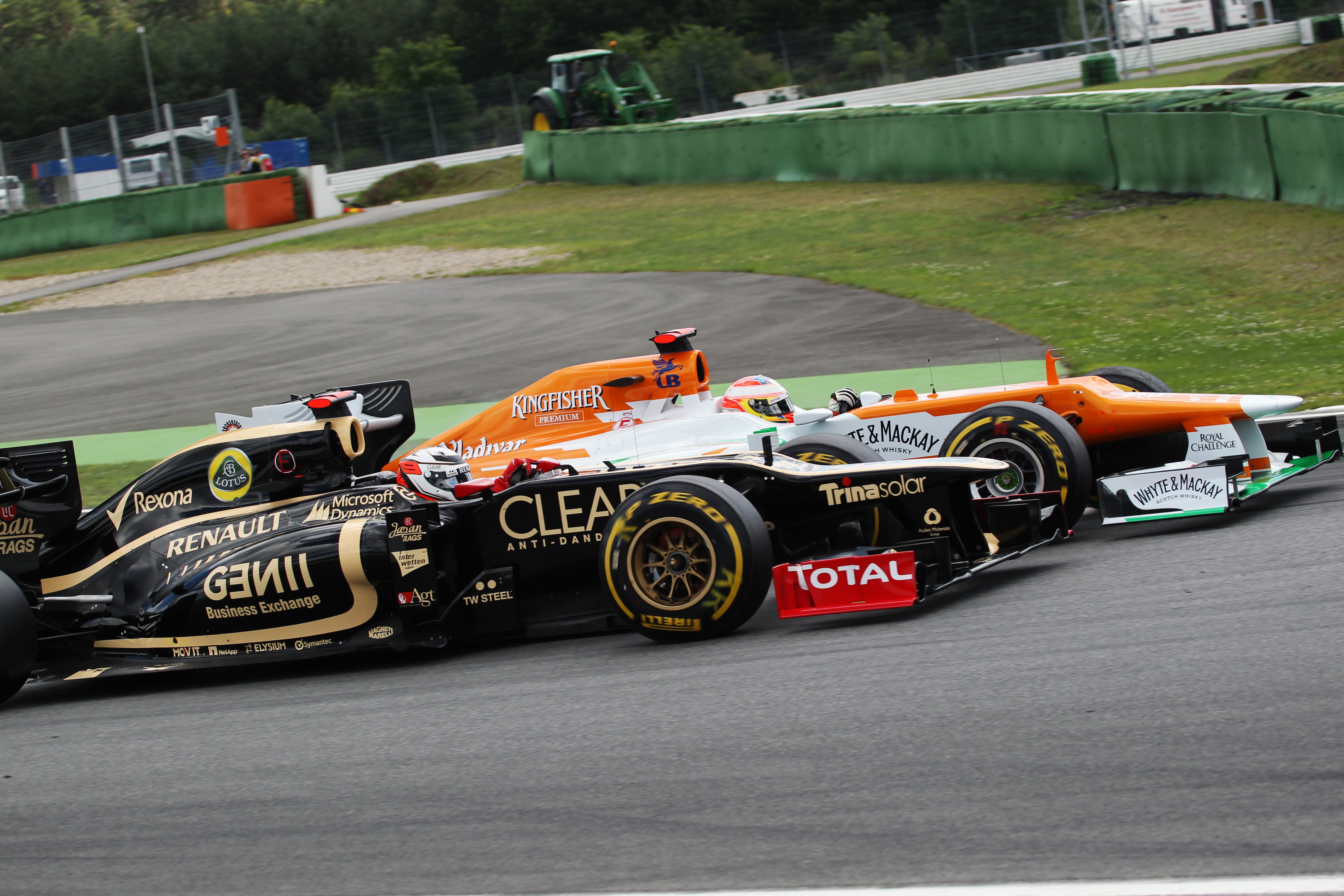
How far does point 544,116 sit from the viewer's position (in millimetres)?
40000

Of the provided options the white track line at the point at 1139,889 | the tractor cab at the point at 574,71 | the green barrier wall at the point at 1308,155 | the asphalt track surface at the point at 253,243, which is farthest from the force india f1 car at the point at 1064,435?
the tractor cab at the point at 574,71

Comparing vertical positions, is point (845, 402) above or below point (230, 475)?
below

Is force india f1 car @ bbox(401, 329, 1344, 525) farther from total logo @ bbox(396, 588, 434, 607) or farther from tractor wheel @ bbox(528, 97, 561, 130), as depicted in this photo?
tractor wheel @ bbox(528, 97, 561, 130)

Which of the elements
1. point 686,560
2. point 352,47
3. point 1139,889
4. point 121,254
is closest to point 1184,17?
point 121,254

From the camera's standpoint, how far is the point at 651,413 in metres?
9.53

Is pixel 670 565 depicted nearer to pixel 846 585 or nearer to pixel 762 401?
pixel 846 585

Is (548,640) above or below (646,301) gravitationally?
below

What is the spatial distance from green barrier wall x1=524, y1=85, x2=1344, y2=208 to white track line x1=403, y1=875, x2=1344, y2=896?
15.7m

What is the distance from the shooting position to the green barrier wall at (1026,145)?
734 inches

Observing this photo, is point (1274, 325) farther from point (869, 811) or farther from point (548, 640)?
point (869, 811)

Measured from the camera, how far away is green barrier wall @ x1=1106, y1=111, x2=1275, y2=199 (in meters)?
19.4

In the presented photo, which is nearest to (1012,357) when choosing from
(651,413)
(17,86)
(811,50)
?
(651,413)

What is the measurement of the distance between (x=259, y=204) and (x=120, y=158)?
6.25 metres

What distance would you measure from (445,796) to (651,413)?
501cm
